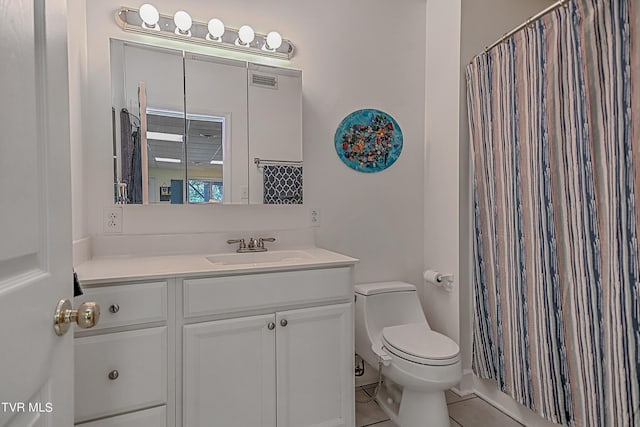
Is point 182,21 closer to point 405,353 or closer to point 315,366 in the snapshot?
point 315,366

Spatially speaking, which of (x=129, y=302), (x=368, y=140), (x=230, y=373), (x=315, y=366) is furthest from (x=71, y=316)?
(x=368, y=140)

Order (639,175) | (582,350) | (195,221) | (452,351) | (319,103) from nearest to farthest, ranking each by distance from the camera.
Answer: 1. (639,175)
2. (582,350)
3. (452,351)
4. (195,221)
5. (319,103)

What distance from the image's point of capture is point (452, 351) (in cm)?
167

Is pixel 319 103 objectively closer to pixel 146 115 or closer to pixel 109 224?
pixel 146 115

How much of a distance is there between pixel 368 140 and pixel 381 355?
4.17ft

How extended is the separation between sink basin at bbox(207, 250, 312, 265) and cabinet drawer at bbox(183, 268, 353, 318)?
0.72 ft

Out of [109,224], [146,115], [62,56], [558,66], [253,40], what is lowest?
[109,224]

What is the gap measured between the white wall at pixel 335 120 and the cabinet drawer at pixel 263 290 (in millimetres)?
544

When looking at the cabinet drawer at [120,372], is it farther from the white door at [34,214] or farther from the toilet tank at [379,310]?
the toilet tank at [379,310]

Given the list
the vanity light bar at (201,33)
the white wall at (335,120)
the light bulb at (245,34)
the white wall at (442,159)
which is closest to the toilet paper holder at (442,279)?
the white wall at (442,159)

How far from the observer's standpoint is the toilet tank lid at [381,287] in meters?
2.03

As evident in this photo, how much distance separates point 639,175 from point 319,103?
4.99ft

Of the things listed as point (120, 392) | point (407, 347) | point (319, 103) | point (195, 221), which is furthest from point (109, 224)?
point (407, 347)

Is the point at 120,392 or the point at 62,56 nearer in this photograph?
the point at 62,56
